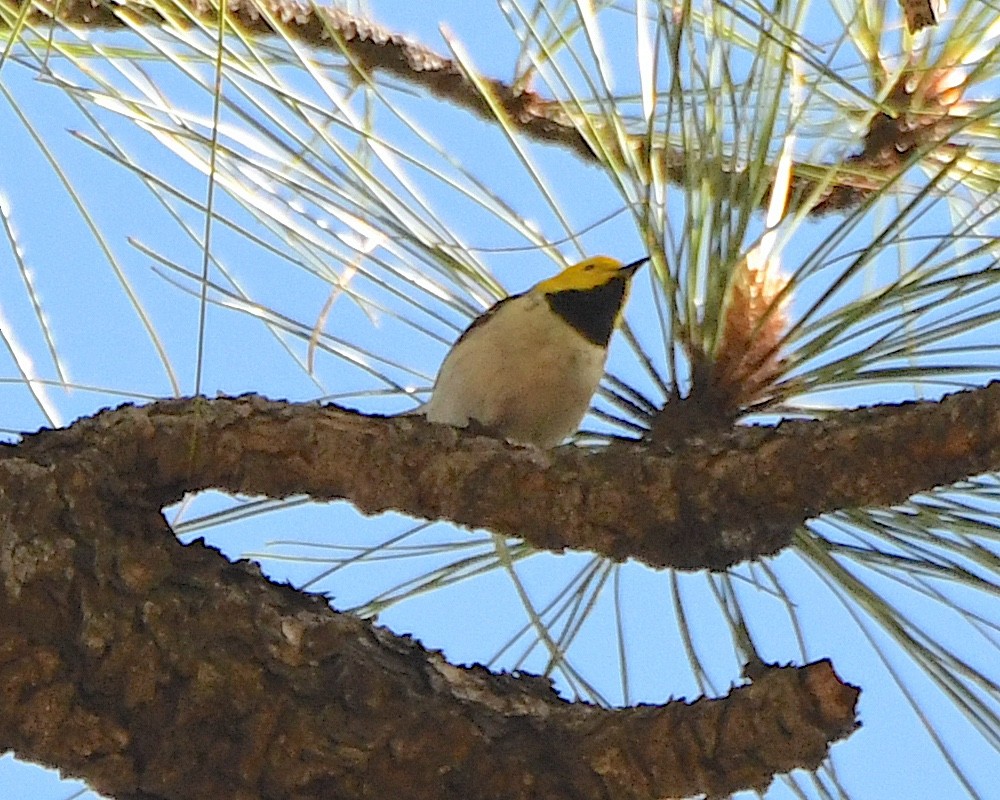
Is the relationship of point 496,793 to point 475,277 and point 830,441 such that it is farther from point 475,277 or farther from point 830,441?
point 475,277

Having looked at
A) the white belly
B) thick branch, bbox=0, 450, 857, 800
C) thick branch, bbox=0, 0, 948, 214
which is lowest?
thick branch, bbox=0, 450, 857, 800

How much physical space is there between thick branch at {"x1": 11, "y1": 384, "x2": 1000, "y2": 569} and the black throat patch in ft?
1.29

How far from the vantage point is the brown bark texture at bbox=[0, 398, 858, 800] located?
63cm

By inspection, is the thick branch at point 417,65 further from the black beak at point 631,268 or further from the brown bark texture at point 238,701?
the brown bark texture at point 238,701

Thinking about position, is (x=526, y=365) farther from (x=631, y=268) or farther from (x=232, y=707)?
(x=232, y=707)

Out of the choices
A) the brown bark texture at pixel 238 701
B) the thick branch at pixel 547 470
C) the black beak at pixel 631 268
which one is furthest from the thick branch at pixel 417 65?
the brown bark texture at pixel 238 701

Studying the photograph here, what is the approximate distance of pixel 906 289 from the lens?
2.48ft

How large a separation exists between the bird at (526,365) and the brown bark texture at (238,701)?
0.37 meters

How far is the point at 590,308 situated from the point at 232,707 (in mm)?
629

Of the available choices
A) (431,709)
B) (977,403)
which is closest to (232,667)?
(431,709)

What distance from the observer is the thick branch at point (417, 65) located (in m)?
0.94

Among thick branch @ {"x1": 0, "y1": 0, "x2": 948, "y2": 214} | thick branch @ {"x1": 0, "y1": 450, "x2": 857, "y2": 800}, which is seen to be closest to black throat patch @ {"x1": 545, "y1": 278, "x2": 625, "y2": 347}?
thick branch @ {"x1": 0, "y1": 0, "x2": 948, "y2": 214}

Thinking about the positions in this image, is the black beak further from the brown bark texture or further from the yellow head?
the brown bark texture

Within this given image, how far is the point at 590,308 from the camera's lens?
3.90 feet
